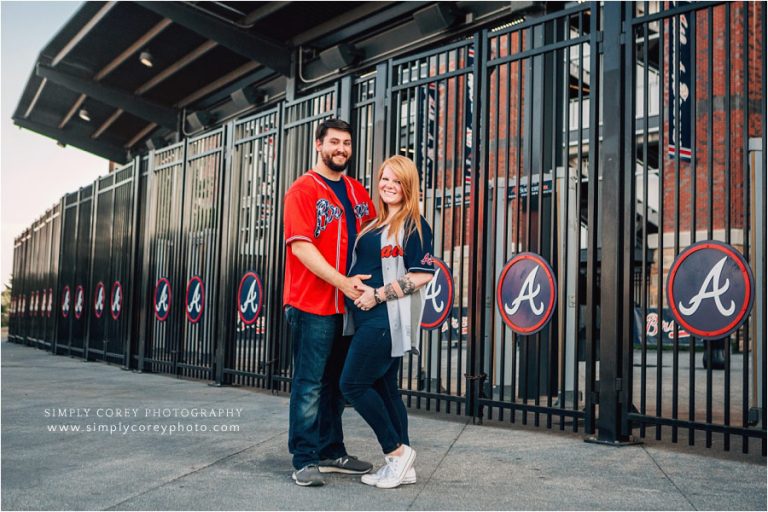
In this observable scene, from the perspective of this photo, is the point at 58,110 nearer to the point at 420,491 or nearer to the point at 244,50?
the point at 244,50

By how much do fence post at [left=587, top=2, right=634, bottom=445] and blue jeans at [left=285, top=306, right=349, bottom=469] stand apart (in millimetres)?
2028

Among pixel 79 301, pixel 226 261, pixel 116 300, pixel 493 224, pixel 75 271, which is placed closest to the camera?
pixel 493 224

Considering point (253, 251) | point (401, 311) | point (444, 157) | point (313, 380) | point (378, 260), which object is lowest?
point (313, 380)

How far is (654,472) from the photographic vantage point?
4.02 metres

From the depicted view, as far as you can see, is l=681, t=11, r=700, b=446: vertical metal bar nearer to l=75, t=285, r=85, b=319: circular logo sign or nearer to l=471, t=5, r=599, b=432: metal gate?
l=471, t=5, r=599, b=432: metal gate

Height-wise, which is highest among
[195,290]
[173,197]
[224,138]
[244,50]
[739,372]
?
[244,50]

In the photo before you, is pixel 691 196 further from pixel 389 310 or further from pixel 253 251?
pixel 253 251

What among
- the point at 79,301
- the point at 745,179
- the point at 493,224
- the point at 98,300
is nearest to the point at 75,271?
the point at 79,301

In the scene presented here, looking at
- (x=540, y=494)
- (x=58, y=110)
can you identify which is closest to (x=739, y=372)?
(x=540, y=494)

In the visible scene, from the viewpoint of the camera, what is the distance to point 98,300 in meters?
12.8

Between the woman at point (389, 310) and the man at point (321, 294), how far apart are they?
146 millimetres

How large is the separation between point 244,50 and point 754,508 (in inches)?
444

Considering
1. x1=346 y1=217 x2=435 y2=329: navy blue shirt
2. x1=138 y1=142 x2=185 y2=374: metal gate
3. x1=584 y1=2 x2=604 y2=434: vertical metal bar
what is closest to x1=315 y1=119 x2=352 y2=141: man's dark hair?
x1=346 y1=217 x2=435 y2=329: navy blue shirt

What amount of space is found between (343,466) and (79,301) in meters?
11.6
